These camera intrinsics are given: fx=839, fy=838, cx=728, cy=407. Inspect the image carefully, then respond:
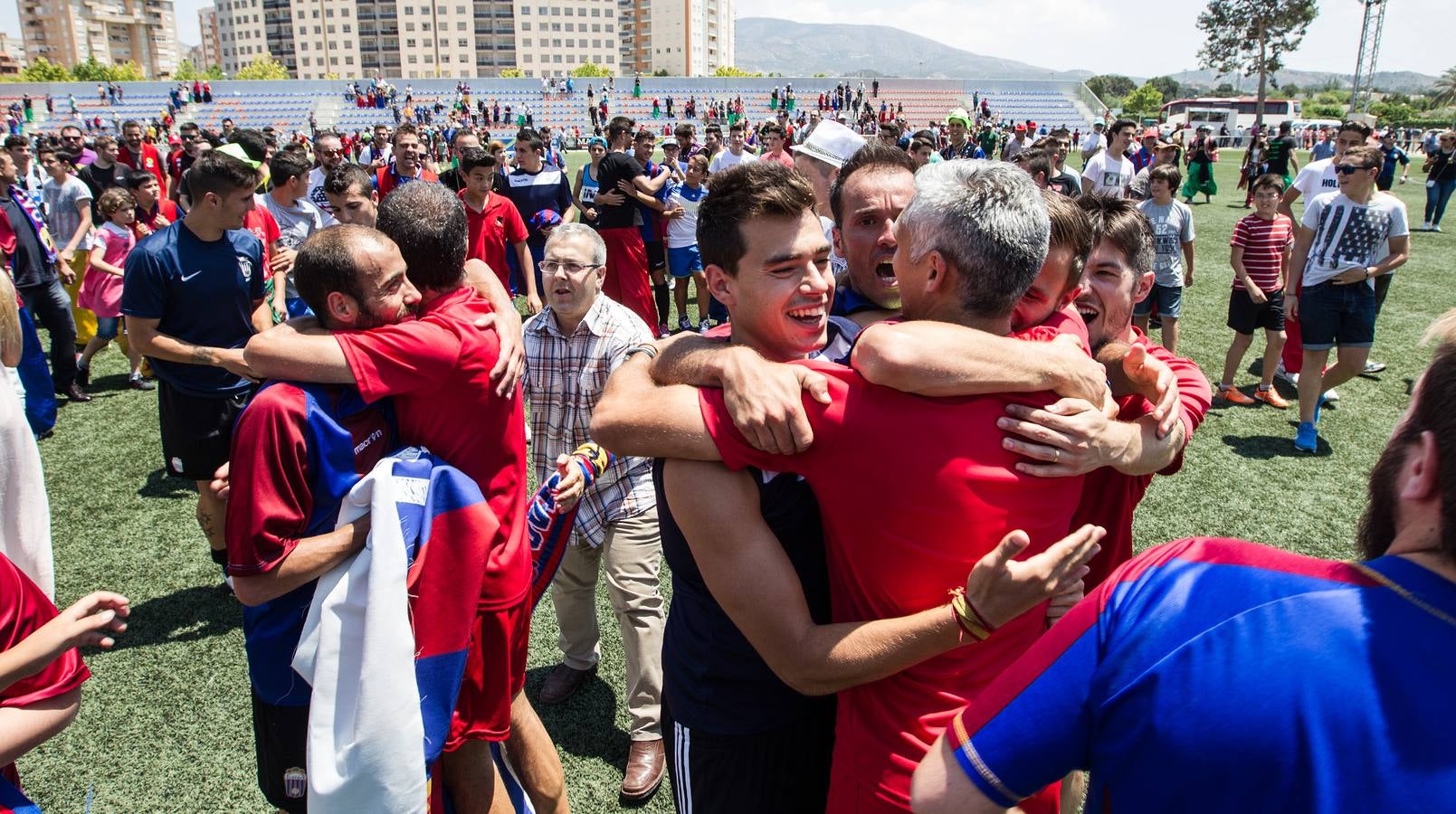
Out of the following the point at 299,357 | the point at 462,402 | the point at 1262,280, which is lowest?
the point at 1262,280

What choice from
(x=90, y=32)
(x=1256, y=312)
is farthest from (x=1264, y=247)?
(x=90, y=32)

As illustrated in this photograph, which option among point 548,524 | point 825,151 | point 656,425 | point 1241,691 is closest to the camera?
point 1241,691

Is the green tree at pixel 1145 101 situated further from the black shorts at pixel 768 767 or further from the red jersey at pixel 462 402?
the black shorts at pixel 768 767

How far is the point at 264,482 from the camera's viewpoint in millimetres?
2045

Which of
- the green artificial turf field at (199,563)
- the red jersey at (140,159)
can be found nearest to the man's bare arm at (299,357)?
the green artificial turf field at (199,563)

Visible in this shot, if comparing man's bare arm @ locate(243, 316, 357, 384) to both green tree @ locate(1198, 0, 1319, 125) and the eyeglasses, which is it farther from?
green tree @ locate(1198, 0, 1319, 125)

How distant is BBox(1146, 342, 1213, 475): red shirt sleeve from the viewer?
2.24 m

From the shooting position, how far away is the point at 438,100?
55062 millimetres

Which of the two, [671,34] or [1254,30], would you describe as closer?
[1254,30]

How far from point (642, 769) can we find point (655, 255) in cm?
730

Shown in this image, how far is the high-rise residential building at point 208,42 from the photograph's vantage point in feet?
499

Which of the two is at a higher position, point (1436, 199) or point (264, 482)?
point (1436, 199)

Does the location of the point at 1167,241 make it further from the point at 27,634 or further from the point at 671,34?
the point at 671,34

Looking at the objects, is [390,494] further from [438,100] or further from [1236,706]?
[438,100]
